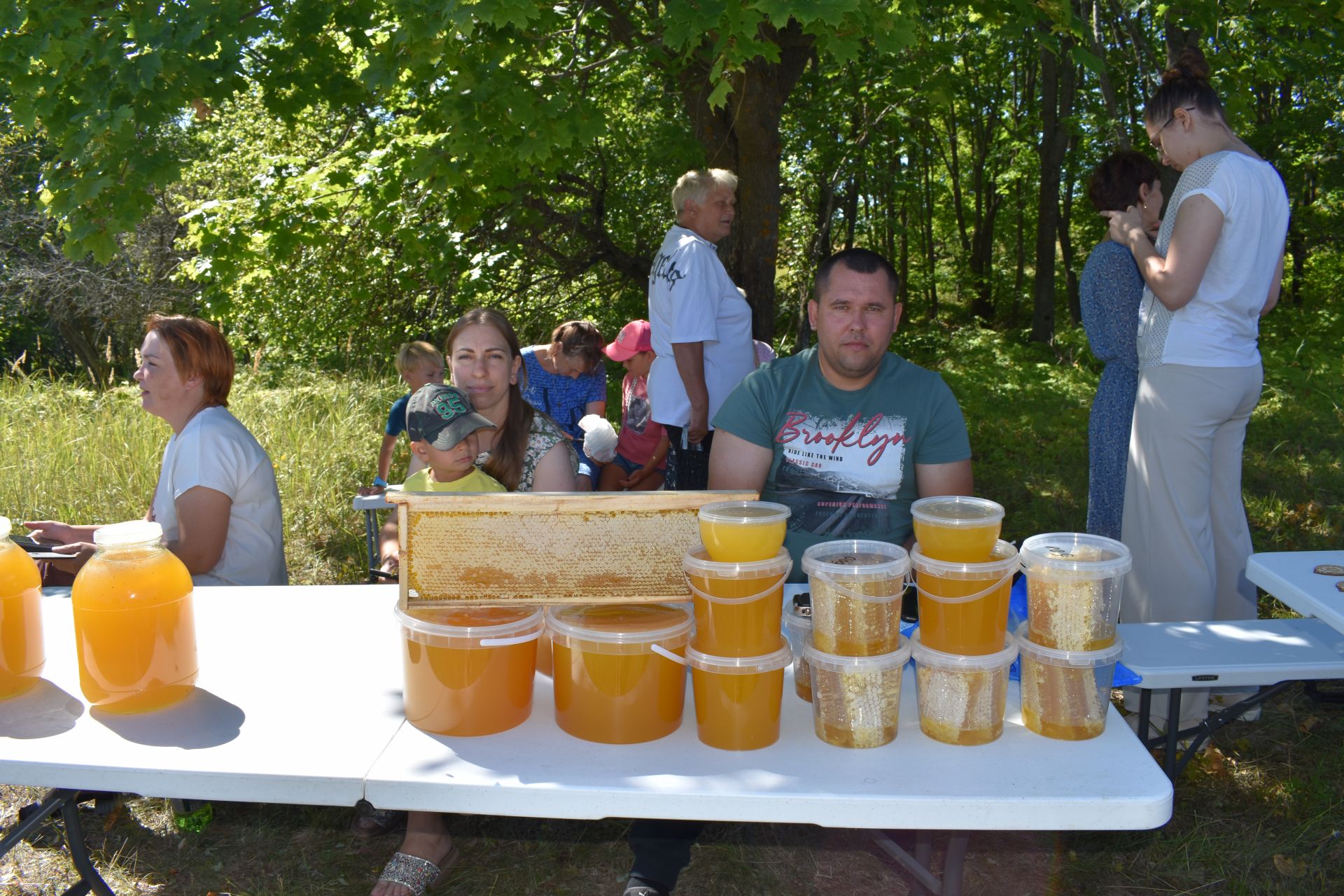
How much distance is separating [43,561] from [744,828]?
89.1 inches

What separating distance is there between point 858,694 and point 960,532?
32 cm

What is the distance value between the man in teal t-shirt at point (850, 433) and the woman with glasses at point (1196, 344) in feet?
2.82

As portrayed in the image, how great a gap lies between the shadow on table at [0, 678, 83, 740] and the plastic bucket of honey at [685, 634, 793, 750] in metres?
1.16

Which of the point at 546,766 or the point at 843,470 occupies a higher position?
the point at 843,470

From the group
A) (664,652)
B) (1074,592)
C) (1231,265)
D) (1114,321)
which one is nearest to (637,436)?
(1114,321)

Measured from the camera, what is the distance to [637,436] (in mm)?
5457

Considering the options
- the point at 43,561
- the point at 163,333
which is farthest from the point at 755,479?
the point at 43,561

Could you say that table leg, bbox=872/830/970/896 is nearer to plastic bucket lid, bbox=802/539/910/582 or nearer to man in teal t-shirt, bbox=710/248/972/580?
plastic bucket lid, bbox=802/539/910/582

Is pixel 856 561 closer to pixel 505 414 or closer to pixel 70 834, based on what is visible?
pixel 505 414

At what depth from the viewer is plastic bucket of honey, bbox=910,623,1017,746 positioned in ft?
5.54

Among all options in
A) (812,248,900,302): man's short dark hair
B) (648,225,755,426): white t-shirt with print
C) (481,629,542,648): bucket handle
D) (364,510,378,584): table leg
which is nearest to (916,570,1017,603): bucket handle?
(481,629,542,648): bucket handle

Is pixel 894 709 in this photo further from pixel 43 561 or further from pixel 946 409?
pixel 43 561

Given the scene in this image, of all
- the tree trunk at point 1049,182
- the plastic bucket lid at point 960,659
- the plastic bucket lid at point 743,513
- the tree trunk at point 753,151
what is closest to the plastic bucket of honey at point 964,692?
the plastic bucket lid at point 960,659

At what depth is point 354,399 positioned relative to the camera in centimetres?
844
